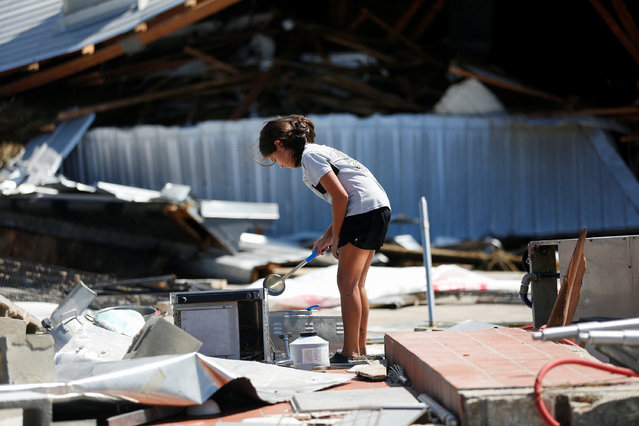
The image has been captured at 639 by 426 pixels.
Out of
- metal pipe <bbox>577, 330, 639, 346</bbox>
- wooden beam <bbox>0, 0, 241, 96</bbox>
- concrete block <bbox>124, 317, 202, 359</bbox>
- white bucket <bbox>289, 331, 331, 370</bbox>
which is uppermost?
wooden beam <bbox>0, 0, 241, 96</bbox>

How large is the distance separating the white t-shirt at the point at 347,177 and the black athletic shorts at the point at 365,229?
0.04 m

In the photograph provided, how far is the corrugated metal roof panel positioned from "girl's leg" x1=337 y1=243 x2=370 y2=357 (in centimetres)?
834

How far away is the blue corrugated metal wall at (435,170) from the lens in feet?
42.9

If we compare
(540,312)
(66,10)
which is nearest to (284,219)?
(66,10)

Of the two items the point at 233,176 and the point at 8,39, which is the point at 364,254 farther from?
the point at 8,39

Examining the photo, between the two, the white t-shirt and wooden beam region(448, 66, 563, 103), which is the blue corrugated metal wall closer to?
wooden beam region(448, 66, 563, 103)

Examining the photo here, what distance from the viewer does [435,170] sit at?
1326 centimetres

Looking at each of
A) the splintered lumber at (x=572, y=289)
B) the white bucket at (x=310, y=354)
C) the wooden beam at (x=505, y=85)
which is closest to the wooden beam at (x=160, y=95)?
the wooden beam at (x=505, y=85)

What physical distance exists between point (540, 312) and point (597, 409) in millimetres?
2084

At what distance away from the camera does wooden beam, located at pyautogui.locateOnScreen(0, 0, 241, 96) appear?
12148mm

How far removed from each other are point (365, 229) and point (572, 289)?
49.8 inches

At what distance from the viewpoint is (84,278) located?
9086 millimetres

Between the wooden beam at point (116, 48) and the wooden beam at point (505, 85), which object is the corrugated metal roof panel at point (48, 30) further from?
the wooden beam at point (505, 85)

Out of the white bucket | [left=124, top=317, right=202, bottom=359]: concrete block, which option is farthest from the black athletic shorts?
[left=124, top=317, right=202, bottom=359]: concrete block
